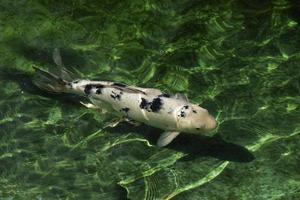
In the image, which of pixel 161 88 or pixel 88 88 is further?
pixel 161 88

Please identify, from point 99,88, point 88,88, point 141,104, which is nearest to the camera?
point 141,104

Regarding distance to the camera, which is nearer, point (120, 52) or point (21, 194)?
point (21, 194)

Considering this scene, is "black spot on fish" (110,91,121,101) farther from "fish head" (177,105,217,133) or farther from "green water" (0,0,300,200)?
"fish head" (177,105,217,133)

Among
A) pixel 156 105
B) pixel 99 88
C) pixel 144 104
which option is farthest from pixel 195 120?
pixel 99 88

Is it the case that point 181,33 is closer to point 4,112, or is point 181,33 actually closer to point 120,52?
point 120,52

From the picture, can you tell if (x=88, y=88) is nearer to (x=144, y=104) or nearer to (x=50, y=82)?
(x=50, y=82)

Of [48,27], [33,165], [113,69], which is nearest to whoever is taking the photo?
[33,165]

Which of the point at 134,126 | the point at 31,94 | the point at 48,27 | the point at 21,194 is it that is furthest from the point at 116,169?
the point at 48,27

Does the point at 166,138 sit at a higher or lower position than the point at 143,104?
lower
